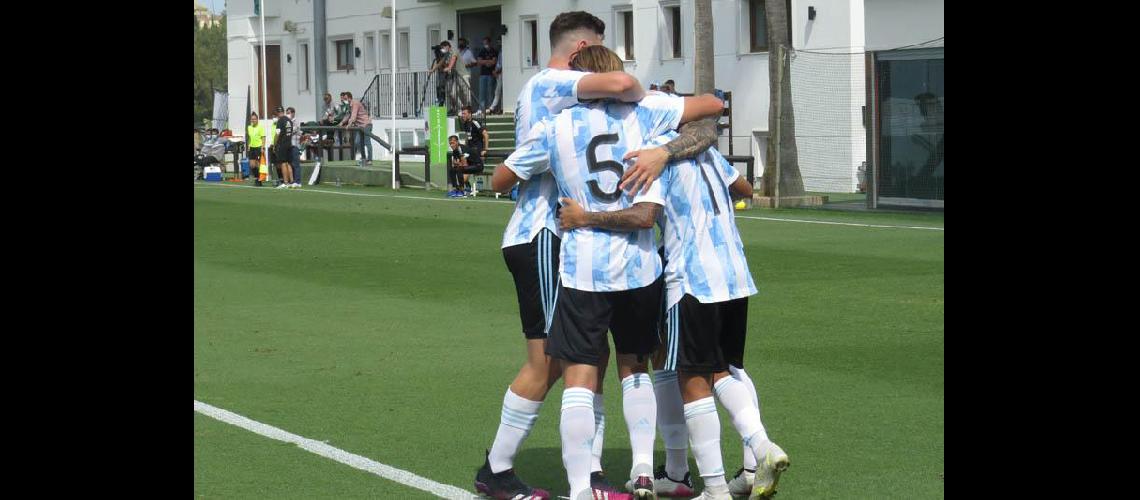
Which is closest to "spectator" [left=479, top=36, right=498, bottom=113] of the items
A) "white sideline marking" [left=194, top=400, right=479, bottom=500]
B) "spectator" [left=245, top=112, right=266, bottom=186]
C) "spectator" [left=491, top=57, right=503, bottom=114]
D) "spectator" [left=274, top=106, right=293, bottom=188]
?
"spectator" [left=491, top=57, right=503, bottom=114]

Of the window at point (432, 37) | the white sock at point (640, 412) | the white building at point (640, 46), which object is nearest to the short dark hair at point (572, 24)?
the white sock at point (640, 412)

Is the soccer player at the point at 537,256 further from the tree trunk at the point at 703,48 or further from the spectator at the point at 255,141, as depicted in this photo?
the spectator at the point at 255,141

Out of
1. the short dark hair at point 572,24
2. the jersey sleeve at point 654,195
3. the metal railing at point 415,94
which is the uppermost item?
the metal railing at point 415,94

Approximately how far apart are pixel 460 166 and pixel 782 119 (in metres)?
6.49

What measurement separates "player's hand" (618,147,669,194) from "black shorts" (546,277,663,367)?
0.39 metres

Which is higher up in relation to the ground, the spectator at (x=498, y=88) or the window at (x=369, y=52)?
the window at (x=369, y=52)

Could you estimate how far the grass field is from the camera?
752 cm

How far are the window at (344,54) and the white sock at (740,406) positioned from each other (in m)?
46.1

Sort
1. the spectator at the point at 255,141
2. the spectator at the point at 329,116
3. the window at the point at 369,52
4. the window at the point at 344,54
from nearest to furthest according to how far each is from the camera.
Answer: the spectator at the point at 255,141 < the spectator at the point at 329,116 < the window at the point at 369,52 < the window at the point at 344,54

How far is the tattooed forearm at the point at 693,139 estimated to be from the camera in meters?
6.34

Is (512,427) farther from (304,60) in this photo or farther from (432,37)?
(304,60)

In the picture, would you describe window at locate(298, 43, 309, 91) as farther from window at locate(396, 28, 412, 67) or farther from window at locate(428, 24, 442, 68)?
window at locate(428, 24, 442, 68)
